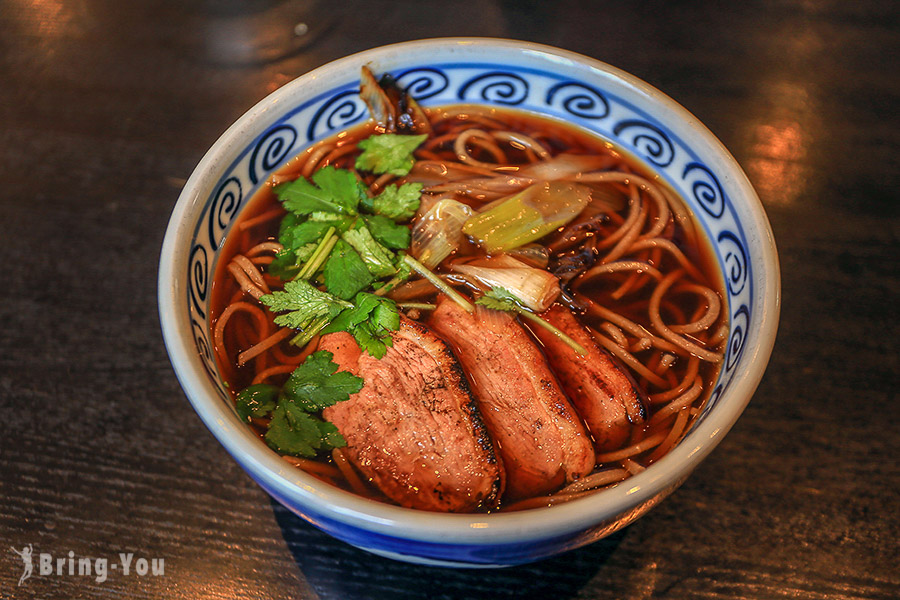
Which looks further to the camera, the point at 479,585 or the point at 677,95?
the point at 677,95

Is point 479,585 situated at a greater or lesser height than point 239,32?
lesser

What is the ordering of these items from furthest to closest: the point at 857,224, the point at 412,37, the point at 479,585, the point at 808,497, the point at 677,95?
the point at 412,37
the point at 677,95
the point at 857,224
the point at 808,497
the point at 479,585

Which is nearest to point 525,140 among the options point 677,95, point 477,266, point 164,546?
point 477,266

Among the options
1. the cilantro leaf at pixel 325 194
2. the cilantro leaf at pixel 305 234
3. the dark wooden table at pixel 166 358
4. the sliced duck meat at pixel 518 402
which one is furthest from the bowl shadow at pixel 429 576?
→ the cilantro leaf at pixel 325 194

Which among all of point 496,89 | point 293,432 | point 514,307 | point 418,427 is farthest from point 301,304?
point 496,89

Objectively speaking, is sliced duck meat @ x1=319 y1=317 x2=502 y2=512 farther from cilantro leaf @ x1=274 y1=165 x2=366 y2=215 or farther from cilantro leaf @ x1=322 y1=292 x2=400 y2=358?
cilantro leaf @ x1=274 y1=165 x2=366 y2=215

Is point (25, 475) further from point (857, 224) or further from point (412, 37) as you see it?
point (857, 224)

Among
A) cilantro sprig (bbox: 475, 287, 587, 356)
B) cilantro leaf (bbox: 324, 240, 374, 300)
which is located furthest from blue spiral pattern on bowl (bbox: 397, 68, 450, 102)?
cilantro sprig (bbox: 475, 287, 587, 356)
